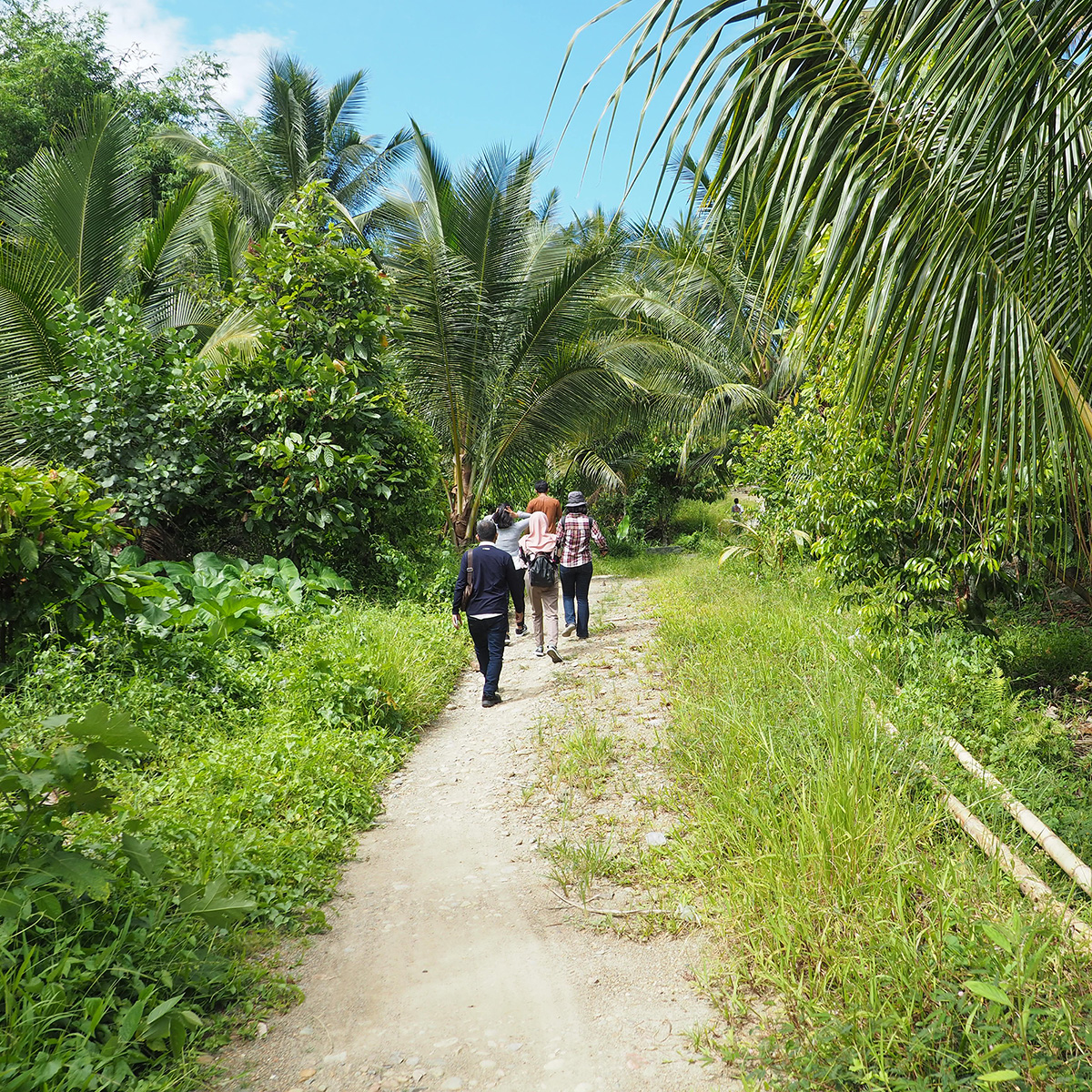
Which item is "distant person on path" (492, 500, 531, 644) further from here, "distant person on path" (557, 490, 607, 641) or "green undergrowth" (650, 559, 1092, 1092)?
"green undergrowth" (650, 559, 1092, 1092)

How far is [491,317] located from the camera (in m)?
11.5

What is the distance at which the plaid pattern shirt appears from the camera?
333 inches

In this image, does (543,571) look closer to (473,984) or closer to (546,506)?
(546,506)

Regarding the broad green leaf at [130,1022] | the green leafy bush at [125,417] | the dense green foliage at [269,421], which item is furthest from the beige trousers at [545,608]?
the broad green leaf at [130,1022]

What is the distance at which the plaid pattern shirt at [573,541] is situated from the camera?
8.45 metres

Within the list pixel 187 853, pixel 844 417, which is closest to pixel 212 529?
pixel 187 853

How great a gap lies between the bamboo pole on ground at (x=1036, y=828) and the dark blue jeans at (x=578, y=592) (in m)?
4.70

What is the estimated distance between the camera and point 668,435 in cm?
1984

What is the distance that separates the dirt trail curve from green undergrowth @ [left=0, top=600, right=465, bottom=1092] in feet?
0.62

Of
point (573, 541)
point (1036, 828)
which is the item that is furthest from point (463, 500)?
point (1036, 828)

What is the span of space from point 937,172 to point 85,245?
10312mm

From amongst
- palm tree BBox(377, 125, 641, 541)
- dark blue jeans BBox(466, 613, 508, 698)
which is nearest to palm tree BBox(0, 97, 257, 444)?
palm tree BBox(377, 125, 641, 541)

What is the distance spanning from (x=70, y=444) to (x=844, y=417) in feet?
24.1

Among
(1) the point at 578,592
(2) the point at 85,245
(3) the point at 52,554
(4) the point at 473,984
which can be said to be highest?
(2) the point at 85,245
